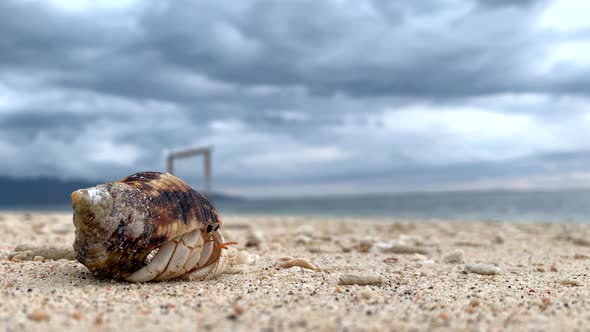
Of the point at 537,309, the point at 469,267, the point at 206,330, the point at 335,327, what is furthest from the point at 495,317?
the point at 469,267

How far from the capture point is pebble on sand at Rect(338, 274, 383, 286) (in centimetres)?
493

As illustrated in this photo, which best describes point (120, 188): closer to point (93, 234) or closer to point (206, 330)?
point (93, 234)

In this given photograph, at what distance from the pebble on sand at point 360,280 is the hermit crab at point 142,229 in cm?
142

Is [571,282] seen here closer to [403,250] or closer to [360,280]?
[360,280]

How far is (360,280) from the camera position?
195 inches

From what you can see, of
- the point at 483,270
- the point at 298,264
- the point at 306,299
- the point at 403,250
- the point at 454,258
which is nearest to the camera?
the point at 306,299

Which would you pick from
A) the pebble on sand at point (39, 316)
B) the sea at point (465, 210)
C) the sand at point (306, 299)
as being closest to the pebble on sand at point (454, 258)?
the sand at point (306, 299)

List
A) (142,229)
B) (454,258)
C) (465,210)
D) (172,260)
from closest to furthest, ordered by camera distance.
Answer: (142,229)
(172,260)
(454,258)
(465,210)

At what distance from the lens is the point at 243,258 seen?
20.2 feet

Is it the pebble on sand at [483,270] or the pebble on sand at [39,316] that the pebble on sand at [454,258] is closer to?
the pebble on sand at [483,270]

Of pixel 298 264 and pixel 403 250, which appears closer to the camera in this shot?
pixel 298 264

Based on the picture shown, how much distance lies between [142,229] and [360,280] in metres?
2.24

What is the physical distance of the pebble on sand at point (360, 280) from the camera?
493 centimetres

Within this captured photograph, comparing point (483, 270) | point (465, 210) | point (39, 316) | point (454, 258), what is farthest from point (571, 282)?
point (465, 210)
